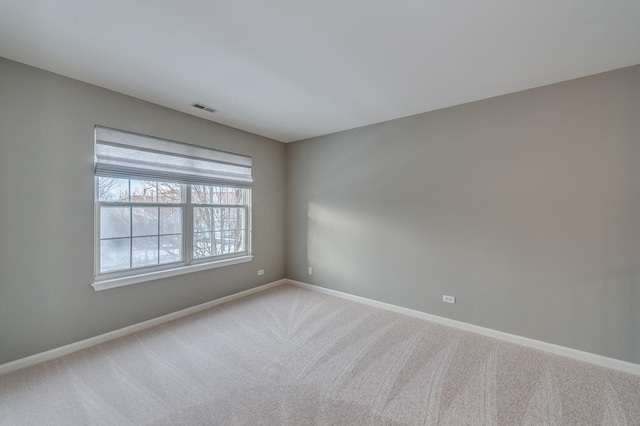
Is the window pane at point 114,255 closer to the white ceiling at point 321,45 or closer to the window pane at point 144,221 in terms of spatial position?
the window pane at point 144,221

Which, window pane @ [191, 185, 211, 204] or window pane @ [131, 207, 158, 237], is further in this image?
window pane @ [191, 185, 211, 204]

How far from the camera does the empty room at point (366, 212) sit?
1.74 m

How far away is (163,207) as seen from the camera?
3152mm

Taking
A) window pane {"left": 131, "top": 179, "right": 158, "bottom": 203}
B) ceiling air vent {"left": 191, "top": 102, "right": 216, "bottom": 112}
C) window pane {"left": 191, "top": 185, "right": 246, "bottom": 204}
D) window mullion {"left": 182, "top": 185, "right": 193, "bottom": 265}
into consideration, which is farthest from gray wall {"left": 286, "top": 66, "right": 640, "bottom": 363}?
window pane {"left": 131, "top": 179, "right": 158, "bottom": 203}

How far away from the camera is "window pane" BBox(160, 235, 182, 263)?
10.4ft

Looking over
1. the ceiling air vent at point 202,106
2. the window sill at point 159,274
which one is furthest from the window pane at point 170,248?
the ceiling air vent at point 202,106

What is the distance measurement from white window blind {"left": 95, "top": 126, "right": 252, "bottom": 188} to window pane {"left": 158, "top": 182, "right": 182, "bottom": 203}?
11 cm

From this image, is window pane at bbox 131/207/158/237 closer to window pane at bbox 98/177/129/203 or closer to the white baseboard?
window pane at bbox 98/177/129/203

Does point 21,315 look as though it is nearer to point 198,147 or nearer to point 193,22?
point 198,147

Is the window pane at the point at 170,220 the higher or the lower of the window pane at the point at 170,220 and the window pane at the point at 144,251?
the higher

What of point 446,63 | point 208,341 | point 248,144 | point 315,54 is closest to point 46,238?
point 208,341

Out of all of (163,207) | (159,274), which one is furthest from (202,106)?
(159,274)

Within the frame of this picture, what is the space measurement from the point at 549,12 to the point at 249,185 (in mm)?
3725

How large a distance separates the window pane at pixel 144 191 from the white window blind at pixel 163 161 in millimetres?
106
